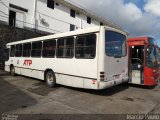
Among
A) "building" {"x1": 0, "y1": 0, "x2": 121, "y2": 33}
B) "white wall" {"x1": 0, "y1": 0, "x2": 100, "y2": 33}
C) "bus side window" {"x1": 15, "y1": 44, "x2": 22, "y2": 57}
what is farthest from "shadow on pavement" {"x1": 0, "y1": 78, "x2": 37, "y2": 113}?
"white wall" {"x1": 0, "y1": 0, "x2": 100, "y2": 33}

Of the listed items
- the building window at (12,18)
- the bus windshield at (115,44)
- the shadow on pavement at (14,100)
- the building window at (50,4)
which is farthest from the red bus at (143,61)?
the building window at (50,4)

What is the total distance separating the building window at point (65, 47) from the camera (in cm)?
859

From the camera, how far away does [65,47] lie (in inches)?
353

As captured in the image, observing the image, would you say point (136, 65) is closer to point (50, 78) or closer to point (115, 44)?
point (115, 44)

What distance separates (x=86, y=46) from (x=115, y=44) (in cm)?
144

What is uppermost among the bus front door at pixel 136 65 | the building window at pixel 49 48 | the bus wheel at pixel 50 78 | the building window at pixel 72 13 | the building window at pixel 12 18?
the building window at pixel 72 13

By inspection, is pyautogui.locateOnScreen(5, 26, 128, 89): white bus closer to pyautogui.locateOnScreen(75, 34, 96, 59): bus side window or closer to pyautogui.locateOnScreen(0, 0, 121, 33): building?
pyautogui.locateOnScreen(75, 34, 96, 59): bus side window

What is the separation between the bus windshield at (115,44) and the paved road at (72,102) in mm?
1983

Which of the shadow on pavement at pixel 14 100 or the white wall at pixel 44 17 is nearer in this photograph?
the shadow on pavement at pixel 14 100

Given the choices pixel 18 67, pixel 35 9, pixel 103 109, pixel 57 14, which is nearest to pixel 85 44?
pixel 103 109

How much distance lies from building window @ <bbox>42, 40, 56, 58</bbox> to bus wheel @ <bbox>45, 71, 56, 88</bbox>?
981 millimetres

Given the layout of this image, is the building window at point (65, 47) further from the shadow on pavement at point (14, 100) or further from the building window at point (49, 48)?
the shadow on pavement at point (14, 100)

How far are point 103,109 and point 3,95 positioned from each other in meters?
4.72

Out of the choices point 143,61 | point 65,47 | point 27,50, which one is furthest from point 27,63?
point 143,61
